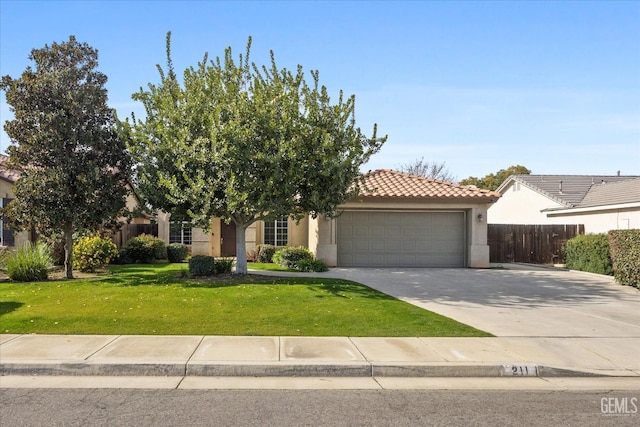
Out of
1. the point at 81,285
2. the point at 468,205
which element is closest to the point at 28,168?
the point at 81,285

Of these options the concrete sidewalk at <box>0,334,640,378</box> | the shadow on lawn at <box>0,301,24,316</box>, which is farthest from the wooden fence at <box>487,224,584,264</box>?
the shadow on lawn at <box>0,301,24,316</box>

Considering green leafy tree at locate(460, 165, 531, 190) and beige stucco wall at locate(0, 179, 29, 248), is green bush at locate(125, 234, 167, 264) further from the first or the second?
green leafy tree at locate(460, 165, 531, 190)

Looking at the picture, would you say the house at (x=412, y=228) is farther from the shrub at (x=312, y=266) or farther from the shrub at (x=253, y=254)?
the shrub at (x=253, y=254)

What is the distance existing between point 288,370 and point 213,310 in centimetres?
396

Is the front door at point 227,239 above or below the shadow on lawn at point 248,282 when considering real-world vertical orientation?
above

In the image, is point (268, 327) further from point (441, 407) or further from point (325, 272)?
point (325, 272)

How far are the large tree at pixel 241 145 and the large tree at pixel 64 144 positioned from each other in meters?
1.20

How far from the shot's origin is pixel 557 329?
9086 mm

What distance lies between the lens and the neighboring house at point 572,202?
2209 cm

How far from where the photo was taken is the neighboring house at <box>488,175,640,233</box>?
2209 cm

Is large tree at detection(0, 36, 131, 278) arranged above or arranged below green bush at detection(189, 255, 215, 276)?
above

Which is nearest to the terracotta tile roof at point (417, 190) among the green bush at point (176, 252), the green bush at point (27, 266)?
the green bush at point (176, 252)

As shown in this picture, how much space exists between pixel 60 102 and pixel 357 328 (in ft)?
36.6

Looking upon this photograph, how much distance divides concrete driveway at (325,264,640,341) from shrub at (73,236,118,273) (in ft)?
26.2
